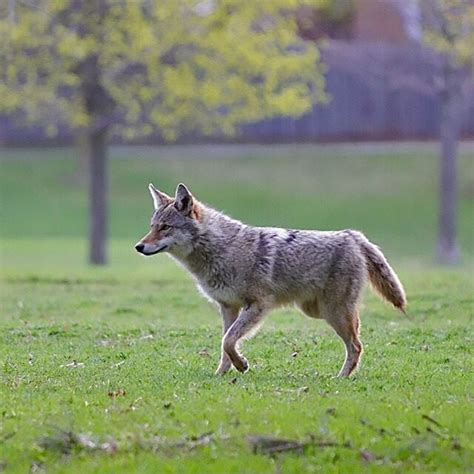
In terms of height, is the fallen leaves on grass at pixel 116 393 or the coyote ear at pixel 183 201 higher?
the coyote ear at pixel 183 201

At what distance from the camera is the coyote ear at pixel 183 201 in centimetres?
993

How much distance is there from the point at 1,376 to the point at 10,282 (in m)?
10.1

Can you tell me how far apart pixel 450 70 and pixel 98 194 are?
10.1 metres

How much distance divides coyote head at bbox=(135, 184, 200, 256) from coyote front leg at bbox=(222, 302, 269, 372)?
2.87 ft

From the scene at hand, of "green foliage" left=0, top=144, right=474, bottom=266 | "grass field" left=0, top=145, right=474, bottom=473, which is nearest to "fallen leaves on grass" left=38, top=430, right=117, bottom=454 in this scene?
"grass field" left=0, top=145, right=474, bottom=473

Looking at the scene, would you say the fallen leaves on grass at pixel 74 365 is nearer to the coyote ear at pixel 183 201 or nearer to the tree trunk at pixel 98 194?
the coyote ear at pixel 183 201

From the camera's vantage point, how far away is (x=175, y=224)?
1002 centimetres

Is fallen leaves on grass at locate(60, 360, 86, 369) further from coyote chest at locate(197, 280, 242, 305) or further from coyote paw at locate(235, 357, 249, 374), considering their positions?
coyote paw at locate(235, 357, 249, 374)

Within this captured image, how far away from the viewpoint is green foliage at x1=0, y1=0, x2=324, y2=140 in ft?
76.4

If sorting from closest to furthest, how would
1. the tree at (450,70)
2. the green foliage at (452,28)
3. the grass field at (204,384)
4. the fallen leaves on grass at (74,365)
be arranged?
the grass field at (204,384) → the fallen leaves on grass at (74,365) → the green foliage at (452,28) → the tree at (450,70)

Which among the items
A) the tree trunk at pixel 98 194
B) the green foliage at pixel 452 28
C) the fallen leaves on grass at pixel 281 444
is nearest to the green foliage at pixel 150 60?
the tree trunk at pixel 98 194

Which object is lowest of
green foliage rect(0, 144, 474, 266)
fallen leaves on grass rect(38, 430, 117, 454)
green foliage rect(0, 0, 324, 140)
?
green foliage rect(0, 144, 474, 266)

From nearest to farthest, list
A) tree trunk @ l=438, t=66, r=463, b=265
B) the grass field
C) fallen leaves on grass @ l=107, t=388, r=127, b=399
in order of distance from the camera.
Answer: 1. the grass field
2. fallen leaves on grass @ l=107, t=388, r=127, b=399
3. tree trunk @ l=438, t=66, r=463, b=265

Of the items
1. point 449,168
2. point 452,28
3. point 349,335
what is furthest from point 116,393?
point 449,168
